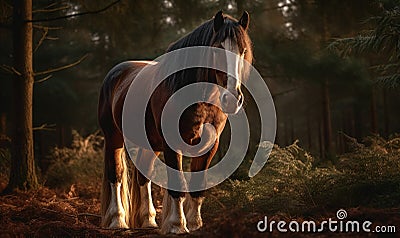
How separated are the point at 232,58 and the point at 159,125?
1.13 m

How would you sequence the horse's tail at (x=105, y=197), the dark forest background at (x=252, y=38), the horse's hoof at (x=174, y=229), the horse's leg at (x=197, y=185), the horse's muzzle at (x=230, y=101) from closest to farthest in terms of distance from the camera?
1. the horse's muzzle at (x=230, y=101)
2. the horse's hoof at (x=174, y=229)
3. the horse's leg at (x=197, y=185)
4. the horse's tail at (x=105, y=197)
5. the dark forest background at (x=252, y=38)

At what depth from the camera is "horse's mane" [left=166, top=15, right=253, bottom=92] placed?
14.5 ft

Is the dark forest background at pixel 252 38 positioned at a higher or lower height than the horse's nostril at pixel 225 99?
higher

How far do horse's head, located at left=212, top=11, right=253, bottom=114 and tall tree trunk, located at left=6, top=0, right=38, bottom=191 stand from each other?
5.57m

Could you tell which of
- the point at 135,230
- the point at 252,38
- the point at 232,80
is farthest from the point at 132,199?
the point at 252,38

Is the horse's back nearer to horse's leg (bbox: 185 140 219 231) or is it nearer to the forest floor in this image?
the forest floor

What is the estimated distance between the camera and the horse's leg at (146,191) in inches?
235

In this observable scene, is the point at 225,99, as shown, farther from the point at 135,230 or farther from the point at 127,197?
the point at 127,197

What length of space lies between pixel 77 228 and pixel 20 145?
4.51 metres

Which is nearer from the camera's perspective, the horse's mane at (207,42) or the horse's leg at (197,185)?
the horse's mane at (207,42)

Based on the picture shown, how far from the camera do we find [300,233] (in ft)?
12.9

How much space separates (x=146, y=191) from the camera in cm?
606

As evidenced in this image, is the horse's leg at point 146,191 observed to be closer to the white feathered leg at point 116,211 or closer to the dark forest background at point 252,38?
the white feathered leg at point 116,211

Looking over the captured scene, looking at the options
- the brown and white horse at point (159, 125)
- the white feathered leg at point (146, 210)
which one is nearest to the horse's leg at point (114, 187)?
the brown and white horse at point (159, 125)
